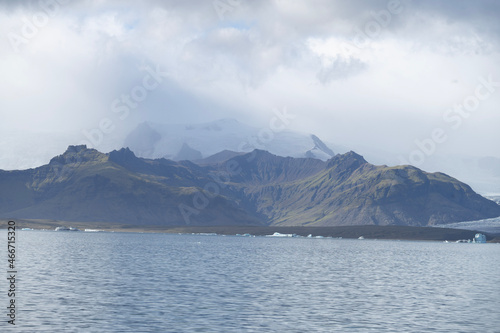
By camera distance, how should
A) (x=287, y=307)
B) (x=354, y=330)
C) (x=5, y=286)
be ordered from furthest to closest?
1. (x=5, y=286)
2. (x=287, y=307)
3. (x=354, y=330)

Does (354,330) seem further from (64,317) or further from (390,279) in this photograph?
(390,279)

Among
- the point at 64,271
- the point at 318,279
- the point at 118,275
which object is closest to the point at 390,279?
the point at 318,279

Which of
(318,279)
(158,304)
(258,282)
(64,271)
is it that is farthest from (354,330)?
(64,271)

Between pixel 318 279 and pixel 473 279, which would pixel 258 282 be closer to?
pixel 318 279

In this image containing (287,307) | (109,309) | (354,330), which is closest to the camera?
(354,330)

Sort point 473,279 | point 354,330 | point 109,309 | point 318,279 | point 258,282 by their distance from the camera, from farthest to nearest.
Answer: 1. point 473,279
2. point 318,279
3. point 258,282
4. point 109,309
5. point 354,330

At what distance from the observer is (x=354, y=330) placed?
181 ft

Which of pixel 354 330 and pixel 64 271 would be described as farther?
pixel 64 271

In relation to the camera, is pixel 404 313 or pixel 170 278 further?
pixel 170 278

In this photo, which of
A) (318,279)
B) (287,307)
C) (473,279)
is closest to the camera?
(287,307)

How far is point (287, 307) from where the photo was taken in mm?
68250

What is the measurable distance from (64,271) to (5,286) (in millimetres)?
24924

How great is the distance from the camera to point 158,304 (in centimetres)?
6788

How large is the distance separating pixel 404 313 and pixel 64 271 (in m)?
61.0
